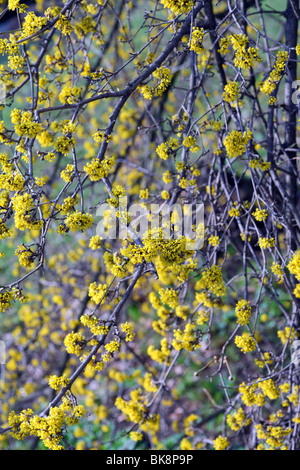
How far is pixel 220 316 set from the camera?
5191mm

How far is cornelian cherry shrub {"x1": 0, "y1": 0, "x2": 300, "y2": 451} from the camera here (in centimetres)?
210

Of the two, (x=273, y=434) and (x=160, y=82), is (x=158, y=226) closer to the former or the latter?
(x=160, y=82)

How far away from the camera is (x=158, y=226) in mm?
2520

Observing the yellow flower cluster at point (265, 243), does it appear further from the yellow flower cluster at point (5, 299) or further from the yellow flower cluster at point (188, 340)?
the yellow flower cluster at point (5, 299)

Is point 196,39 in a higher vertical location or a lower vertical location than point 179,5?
lower

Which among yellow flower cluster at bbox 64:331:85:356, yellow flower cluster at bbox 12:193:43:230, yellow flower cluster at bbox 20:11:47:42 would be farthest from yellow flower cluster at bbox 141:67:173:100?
yellow flower cluster at bbox 64:331:85:356

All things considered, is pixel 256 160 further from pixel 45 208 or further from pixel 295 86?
pixel 45 208

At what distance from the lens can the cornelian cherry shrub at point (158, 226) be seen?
6.90 feet

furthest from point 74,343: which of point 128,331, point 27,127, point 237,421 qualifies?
point 237,421

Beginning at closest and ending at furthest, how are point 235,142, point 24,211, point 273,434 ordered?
point 24,211, point 235,142, point 273,434

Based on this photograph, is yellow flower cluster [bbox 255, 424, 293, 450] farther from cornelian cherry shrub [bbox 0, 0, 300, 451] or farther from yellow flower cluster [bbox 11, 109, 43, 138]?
yellow flower cluster [bbox 11, 109, 43, 138]
